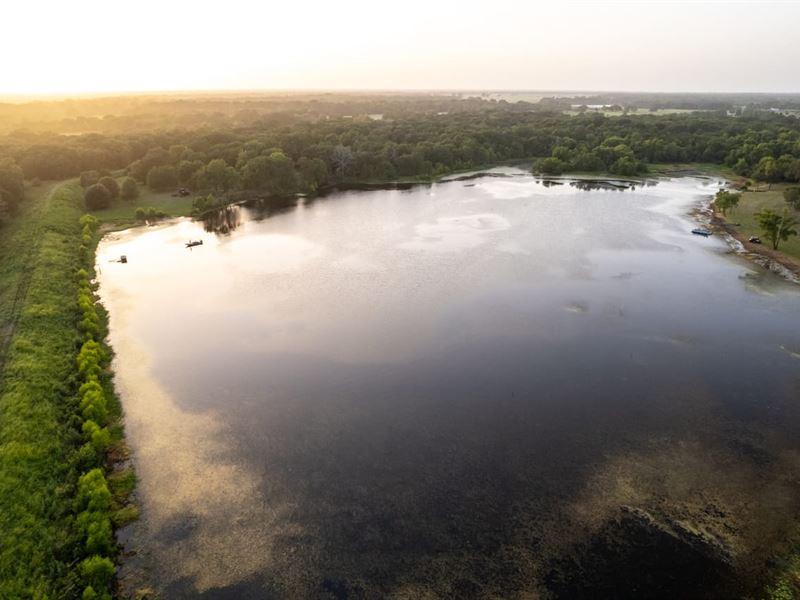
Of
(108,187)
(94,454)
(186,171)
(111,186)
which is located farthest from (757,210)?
(108,187)

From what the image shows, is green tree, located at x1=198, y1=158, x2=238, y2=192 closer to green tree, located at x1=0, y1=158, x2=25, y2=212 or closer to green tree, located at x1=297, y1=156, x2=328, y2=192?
green tree, located at x1=297, y1=156, x2=328, y2=192

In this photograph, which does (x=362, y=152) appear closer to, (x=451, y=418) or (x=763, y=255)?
(x=763, y=255)

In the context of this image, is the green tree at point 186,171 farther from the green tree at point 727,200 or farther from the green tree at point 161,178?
the green tree at point 727,200

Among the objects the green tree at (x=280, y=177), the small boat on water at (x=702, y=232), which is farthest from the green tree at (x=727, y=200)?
the green tree at (x=280, y=177)

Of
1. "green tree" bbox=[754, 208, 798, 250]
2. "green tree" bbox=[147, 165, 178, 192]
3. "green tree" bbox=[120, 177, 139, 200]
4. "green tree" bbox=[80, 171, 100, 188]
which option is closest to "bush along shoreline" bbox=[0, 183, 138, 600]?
"green tree" bbox=[120, 177, 139, 200]

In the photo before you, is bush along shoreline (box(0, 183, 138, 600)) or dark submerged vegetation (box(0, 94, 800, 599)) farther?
dark submerged vegetation (box(0, 94, 800, 599))

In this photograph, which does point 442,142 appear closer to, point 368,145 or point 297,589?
point 368,145
